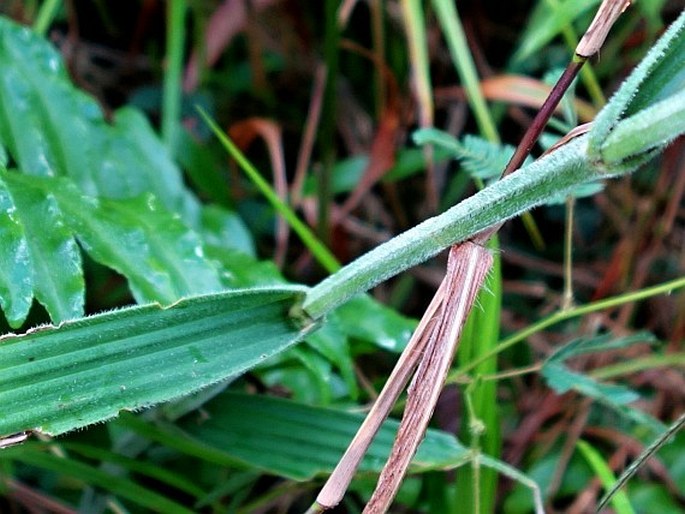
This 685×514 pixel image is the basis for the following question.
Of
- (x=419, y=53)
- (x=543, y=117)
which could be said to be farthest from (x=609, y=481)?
(x=419, y=53)

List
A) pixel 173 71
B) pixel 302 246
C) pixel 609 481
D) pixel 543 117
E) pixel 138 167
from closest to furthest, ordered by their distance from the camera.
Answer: pixel 543 117 < pixel 609 481 < pixel 138 167 < pixel 173 71 < pixel 302 246

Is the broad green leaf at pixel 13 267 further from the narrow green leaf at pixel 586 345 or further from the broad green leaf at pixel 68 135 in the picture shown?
the narrow green leaf at pixel 586 345

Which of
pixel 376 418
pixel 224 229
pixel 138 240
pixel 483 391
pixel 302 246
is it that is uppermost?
pixel 302 246

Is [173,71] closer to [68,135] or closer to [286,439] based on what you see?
Answer: [68,135]

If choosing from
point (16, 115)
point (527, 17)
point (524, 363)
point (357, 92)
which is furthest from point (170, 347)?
point (527, 17)

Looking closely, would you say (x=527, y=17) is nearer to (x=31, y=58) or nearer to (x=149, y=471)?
(x=31, y=58)

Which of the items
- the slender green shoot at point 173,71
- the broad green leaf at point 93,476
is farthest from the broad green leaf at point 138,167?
the broad green leaf at point 93,476

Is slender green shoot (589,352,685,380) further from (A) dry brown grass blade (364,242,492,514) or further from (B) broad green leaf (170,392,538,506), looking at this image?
(A) dry brown grass blade (364,242,492,514)

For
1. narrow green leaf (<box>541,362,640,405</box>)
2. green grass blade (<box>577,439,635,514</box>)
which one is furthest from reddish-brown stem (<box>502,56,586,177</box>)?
green grass blade (<box>577,439,635,514</box>)
